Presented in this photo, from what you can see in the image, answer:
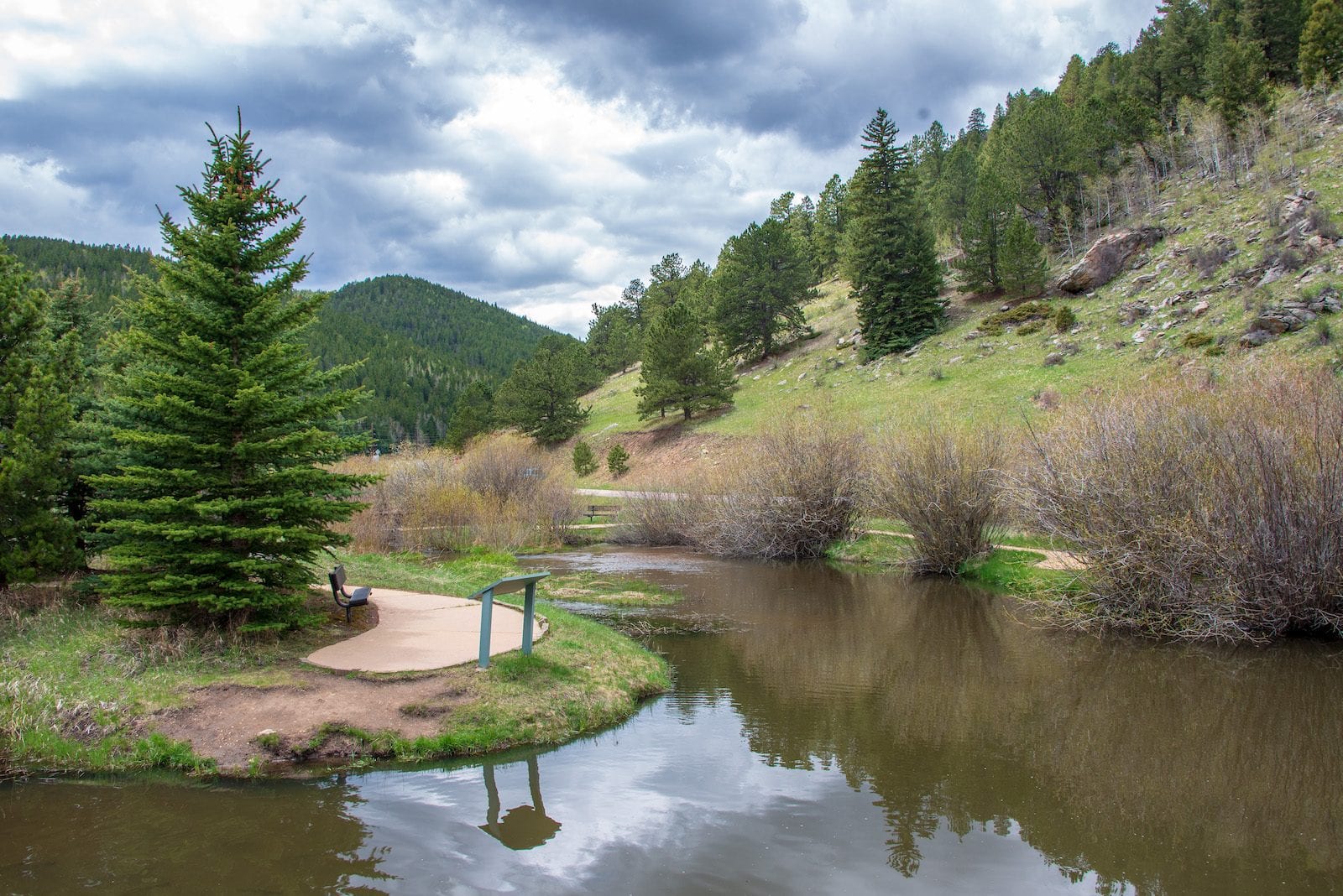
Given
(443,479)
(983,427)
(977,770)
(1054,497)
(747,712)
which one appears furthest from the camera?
(443,479)

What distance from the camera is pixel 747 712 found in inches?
409

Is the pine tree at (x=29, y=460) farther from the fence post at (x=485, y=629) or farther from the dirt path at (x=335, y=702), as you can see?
the fence post at (x=485, y=629)

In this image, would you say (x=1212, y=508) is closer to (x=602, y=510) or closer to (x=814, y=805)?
(x=814, y=805)

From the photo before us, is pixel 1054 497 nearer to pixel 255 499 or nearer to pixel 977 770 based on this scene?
pixel 977 770

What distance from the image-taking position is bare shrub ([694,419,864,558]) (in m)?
25.9

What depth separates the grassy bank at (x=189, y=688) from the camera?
25.5ft

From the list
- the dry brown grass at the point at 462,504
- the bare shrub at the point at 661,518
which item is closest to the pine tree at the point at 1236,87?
the bare shrub at the point at 661,518

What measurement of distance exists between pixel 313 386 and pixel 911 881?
904cm

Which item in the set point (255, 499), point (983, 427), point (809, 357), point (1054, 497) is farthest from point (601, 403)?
point (255, 499)

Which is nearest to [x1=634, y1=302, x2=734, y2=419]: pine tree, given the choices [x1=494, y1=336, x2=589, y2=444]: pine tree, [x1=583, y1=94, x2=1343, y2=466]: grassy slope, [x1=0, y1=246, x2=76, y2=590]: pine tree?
[x1=583, y1=94, x2=1343, y2=466]: grassy slope

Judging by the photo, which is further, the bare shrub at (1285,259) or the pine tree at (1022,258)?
the pine tree at (1022,258)

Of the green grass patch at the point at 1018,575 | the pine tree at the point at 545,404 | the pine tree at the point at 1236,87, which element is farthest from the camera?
the pine tree at the point at 545,404

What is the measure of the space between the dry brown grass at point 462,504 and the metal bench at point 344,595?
1700cm

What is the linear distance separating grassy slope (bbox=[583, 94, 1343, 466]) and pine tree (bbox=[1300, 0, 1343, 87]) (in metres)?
7.92
